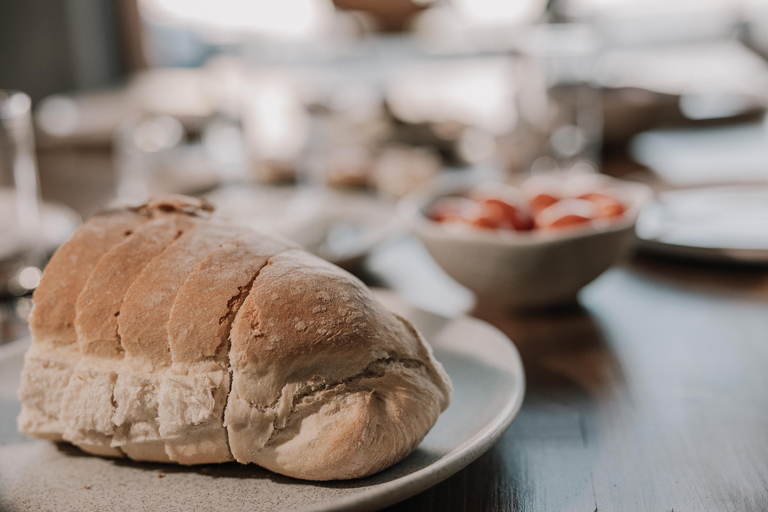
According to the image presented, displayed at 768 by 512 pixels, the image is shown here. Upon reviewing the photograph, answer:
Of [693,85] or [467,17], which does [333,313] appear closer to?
[693,85]

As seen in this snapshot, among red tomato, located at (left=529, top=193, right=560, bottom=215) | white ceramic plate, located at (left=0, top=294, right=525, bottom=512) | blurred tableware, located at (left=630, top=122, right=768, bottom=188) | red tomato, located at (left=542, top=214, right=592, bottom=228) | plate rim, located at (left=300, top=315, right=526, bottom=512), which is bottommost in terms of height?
blurred tableware, located at (left=630, top=122, right=768, bottom=188)

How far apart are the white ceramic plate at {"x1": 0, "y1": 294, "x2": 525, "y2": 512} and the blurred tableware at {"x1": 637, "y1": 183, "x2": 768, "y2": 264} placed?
0.59 m

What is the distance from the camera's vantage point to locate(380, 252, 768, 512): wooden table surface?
0.62 metres

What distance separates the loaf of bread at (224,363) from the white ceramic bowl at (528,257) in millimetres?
347

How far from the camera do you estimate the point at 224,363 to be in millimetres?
593

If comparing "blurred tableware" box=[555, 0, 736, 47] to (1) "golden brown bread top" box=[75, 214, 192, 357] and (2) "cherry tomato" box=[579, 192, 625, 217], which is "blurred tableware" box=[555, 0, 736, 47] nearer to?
(2) "cherry tomato" box=[579, 192, 625, 217]

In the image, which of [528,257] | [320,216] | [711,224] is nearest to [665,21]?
[711,224]

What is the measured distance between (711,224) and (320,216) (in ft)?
2.48

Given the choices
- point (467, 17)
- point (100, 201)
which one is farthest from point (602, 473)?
point (467, 17)

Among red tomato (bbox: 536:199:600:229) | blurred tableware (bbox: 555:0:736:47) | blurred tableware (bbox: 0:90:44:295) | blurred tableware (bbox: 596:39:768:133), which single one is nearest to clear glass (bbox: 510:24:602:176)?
blurred tableware (bbox: 596:39:768:133)

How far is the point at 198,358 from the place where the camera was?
1.95 ft

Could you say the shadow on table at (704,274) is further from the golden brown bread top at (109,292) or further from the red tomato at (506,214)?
the golden brown bread top at (109,292)

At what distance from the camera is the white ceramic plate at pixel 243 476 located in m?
0.55

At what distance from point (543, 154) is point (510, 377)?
134 cm
